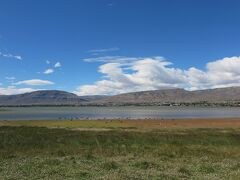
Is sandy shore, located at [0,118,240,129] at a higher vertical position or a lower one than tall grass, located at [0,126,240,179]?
higher

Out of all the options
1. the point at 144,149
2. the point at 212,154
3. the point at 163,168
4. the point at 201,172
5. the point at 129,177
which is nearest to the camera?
the point at 129,177

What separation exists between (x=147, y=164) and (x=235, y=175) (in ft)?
18.0

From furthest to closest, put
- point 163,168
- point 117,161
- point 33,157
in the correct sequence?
1. point 33,157
2. point 117,161
3. point 163,168

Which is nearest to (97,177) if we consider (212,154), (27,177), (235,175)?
(27,177)

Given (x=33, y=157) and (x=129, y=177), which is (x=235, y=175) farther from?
(x=33, y=157)

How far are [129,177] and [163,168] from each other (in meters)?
3.81

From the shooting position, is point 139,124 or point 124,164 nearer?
point 124,164

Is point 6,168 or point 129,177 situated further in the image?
point 6,168

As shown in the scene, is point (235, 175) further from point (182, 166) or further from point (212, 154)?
point (212, 154)

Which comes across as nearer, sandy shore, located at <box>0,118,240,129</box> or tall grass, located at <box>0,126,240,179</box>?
tall grass, located at <box>0,126,240,179</box>

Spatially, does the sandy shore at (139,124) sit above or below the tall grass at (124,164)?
above

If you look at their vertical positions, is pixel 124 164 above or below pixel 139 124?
below

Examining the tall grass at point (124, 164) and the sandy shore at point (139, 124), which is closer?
the tall grass at point (124, 164)

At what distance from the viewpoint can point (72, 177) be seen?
A: 1942 cm
